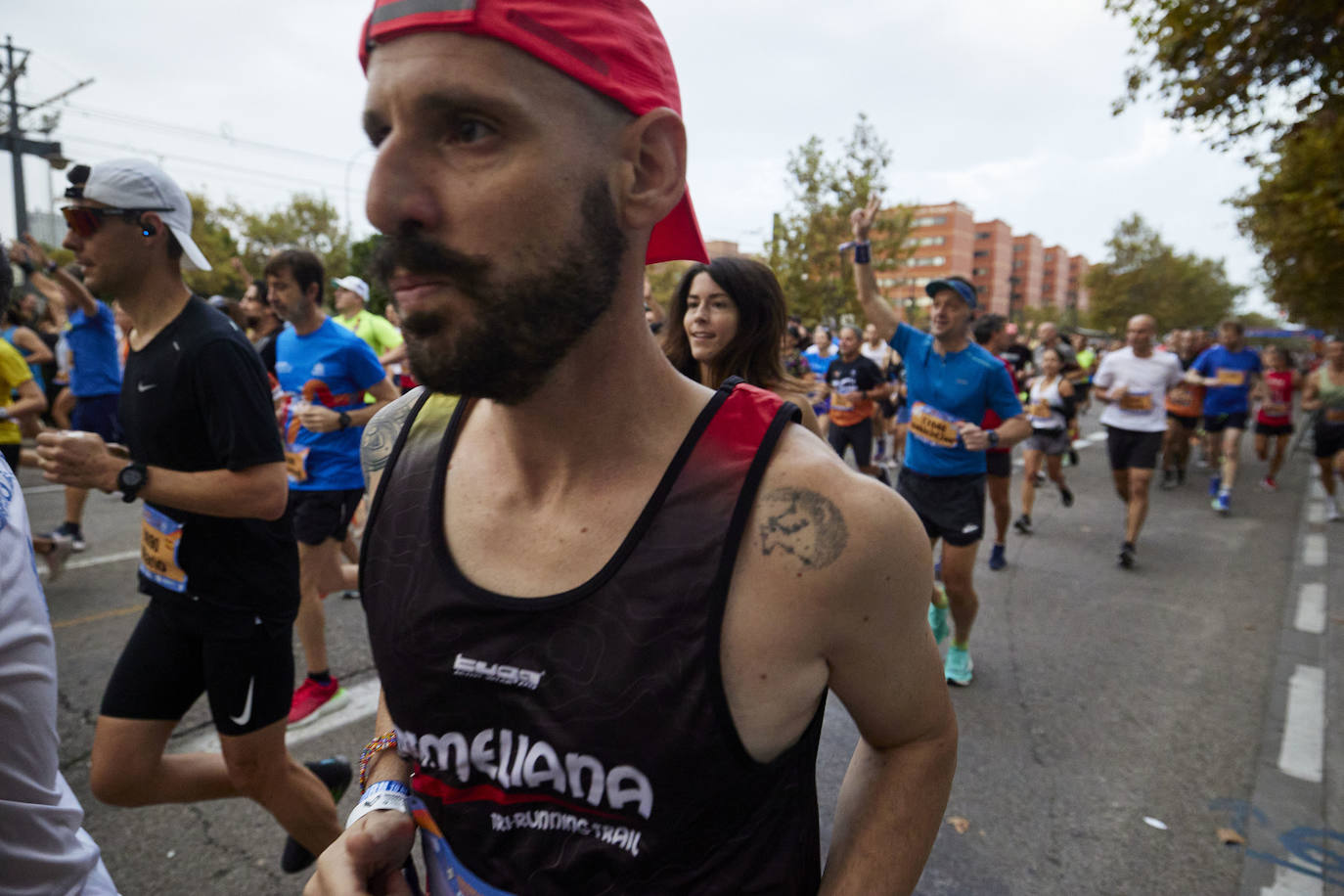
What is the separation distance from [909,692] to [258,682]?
2.18m

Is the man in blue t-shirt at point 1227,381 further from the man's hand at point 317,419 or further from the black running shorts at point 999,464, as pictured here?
the man's hand at point 317,419

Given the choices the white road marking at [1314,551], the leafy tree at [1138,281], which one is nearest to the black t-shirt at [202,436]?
the white road marking at [1314,551]

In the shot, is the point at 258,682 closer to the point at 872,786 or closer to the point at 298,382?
the point at 872,786

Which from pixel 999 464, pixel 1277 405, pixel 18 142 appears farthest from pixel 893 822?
pixel 18 142

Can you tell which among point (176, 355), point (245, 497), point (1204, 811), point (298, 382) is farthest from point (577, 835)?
point (298, 382)

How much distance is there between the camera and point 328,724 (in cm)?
377

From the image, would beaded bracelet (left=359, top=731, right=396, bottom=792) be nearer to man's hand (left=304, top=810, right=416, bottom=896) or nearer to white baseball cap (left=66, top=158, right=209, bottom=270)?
man's hand (left=304, top=810, right=416, bottom=896)

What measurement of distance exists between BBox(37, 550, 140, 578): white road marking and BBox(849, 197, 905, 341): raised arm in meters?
6.06

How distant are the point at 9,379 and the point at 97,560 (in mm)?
1732

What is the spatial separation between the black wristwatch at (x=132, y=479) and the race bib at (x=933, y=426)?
12.9ft

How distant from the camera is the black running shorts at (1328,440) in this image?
29.5ft

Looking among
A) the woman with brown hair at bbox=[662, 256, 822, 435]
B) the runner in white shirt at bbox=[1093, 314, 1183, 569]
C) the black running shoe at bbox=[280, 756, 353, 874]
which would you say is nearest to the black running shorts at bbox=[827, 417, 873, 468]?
the runner in white shirt at bbox=[1093, 314, 1183, 569]

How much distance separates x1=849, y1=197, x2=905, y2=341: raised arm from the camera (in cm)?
444

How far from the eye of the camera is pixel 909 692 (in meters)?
1.07
